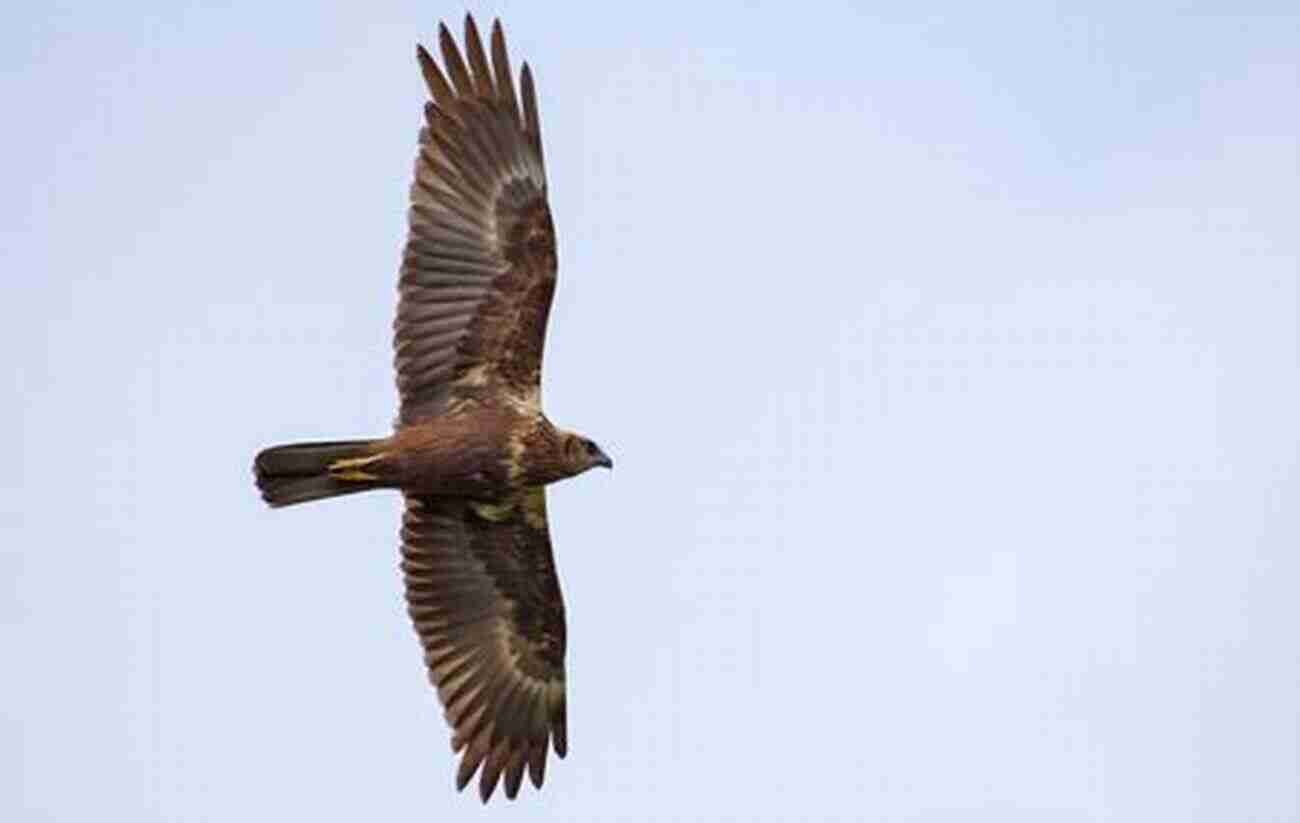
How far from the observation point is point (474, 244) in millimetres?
25359

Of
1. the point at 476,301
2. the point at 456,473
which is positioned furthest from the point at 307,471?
the point at 476,301

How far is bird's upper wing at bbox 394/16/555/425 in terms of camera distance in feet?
82.9

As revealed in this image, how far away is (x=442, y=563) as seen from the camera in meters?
26.3

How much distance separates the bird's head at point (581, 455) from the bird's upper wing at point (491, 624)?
1.82 feet

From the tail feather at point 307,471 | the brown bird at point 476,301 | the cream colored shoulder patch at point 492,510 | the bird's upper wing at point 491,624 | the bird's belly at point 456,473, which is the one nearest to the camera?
the tail feather at point 307,471

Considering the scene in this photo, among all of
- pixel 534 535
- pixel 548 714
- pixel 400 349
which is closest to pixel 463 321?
pixel 400 349

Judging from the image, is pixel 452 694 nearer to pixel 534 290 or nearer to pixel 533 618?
pixel 533 618

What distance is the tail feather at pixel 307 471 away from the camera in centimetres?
2441

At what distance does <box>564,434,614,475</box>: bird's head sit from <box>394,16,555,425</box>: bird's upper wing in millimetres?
542

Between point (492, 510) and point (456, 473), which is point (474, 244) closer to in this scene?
point (456, 473)

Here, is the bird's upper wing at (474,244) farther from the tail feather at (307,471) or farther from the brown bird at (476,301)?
the tail feather at (307,471)

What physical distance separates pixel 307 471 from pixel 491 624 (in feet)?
9.99

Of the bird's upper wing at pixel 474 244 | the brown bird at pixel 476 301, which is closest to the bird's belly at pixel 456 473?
the brown bird at pixel 476 301

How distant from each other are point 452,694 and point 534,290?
158 inches
